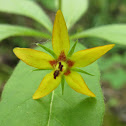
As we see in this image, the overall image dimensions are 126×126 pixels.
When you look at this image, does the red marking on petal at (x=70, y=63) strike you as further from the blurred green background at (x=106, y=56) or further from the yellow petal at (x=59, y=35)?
the blurred green background at (x=106, y=56)

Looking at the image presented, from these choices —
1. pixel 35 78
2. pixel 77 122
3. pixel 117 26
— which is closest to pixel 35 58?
pixel 35 78

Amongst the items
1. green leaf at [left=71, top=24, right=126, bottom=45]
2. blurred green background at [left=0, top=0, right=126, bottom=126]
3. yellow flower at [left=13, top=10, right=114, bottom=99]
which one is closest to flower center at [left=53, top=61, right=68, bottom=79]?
yellow flower at [left=13, top=10, right=114, bottom=99]

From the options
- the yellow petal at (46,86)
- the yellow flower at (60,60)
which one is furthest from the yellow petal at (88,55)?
the yellow petal at (46,86)

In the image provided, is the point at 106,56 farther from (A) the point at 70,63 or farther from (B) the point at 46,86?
(B) the point at 46,86

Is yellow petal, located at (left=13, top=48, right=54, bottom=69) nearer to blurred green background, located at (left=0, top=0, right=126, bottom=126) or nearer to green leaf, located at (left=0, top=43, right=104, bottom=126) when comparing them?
green leaf, located at (left=0, top=43, right=104, bottom=126)

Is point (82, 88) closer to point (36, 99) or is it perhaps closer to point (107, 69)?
point (36, 99)

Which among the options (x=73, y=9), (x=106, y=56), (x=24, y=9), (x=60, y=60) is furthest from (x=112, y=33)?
(x=106, y=56)
